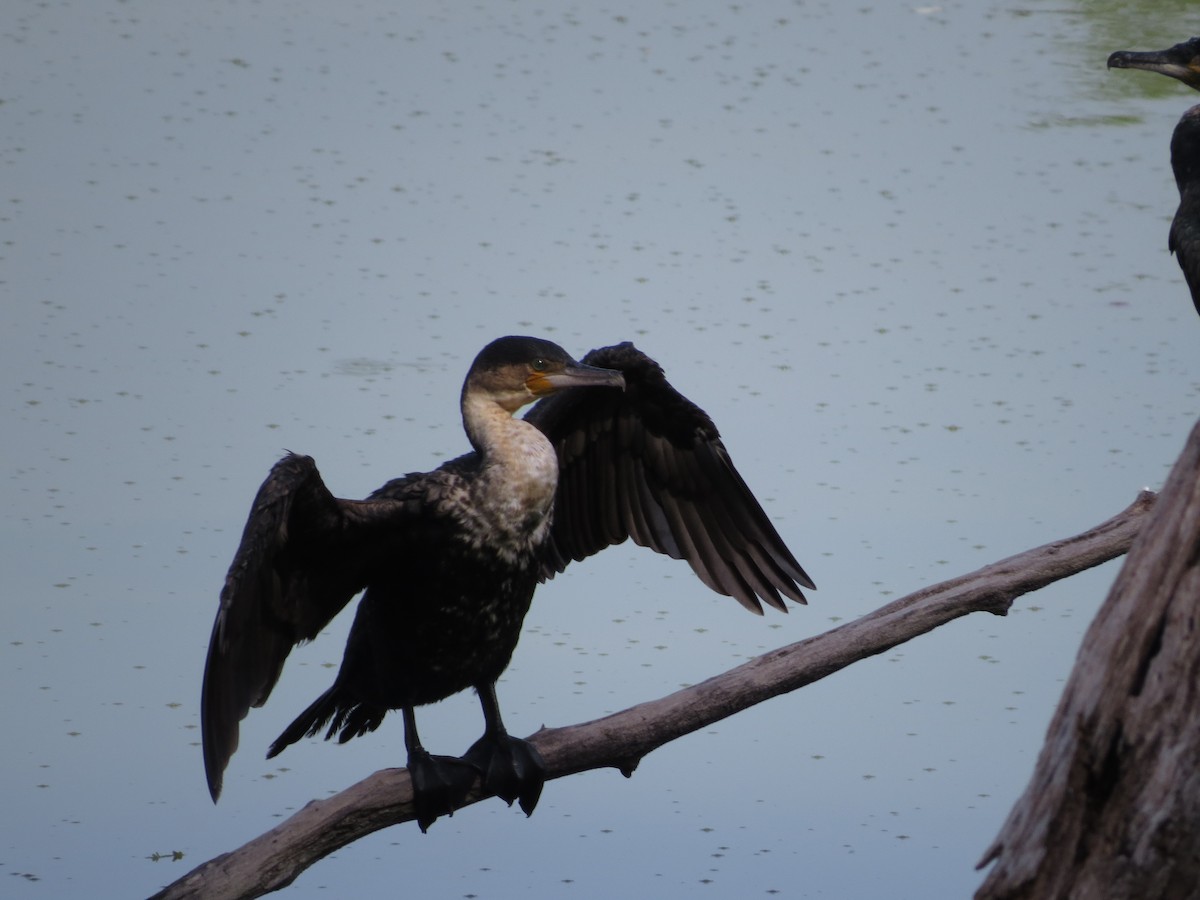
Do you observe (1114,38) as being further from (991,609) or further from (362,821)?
(362,821)

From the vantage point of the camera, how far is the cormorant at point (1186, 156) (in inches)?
133

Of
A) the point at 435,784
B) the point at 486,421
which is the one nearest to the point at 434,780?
the point at 435,784

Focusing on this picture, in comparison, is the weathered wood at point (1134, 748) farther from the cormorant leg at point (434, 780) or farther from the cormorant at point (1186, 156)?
the cormorant at point (1186, 156)

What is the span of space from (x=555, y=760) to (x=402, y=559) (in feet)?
1.29

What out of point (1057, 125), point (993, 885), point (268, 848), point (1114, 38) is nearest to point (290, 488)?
point (268, 848)

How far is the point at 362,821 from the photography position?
2.50 meters

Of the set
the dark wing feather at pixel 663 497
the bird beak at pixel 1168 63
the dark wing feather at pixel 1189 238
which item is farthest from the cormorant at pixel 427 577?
the bird beak at pixel 1168 63

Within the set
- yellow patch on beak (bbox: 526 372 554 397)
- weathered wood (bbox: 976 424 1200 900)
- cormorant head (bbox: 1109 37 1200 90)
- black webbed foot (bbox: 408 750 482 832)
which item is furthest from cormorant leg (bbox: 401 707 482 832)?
cormorant head (bbox: 1109 37 1200 90)

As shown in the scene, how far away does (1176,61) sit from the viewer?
3928 millimetres

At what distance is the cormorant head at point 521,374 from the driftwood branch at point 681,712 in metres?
0.52

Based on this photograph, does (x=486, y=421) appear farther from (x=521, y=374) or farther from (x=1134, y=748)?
(x=1134, y=748)

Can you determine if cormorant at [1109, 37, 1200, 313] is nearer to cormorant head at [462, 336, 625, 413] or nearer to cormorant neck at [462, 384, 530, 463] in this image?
cormorant head at [462, 336, 625, 413]

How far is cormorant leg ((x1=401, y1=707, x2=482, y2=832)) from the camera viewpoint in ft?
8.34

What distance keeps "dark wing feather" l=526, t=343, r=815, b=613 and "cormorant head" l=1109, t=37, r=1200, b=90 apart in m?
1.58
